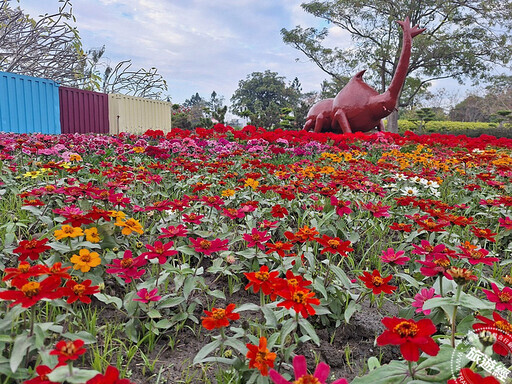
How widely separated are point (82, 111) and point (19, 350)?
46.4 ft

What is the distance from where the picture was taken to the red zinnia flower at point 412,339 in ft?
2.57

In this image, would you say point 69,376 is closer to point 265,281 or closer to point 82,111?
point 265,281

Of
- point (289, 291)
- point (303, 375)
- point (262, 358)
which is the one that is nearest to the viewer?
point (303, 375)

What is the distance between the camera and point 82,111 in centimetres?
1328

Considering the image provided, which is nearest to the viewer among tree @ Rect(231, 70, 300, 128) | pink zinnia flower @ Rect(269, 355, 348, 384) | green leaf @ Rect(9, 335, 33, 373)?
pink zinnia flower @ Rect(269, 355, 348, 384)

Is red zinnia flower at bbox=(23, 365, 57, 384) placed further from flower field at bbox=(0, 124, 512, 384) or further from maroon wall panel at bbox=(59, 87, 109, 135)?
maroon wall panel at bbox=(59, 87, 109, 135)

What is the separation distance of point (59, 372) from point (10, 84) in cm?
1149

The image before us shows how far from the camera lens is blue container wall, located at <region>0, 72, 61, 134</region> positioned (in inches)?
383

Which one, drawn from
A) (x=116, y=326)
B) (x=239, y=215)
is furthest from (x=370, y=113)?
(x=116, y=326)

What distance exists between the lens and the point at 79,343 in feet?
2.66

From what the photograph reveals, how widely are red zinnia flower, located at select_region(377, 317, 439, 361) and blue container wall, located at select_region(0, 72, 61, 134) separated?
11.5 meters

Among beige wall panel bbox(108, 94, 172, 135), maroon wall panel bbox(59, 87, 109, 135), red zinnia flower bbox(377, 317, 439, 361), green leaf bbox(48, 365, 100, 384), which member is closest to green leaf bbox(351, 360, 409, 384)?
red zinnia flower bbox(377, 317, 439, 361)

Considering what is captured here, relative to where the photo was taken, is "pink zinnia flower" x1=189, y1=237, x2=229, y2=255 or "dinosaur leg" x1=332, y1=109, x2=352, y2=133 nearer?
"pink zinnia flower" x1=189, y1=237, x2=229, y2=255

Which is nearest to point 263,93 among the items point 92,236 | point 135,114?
point 135,114
